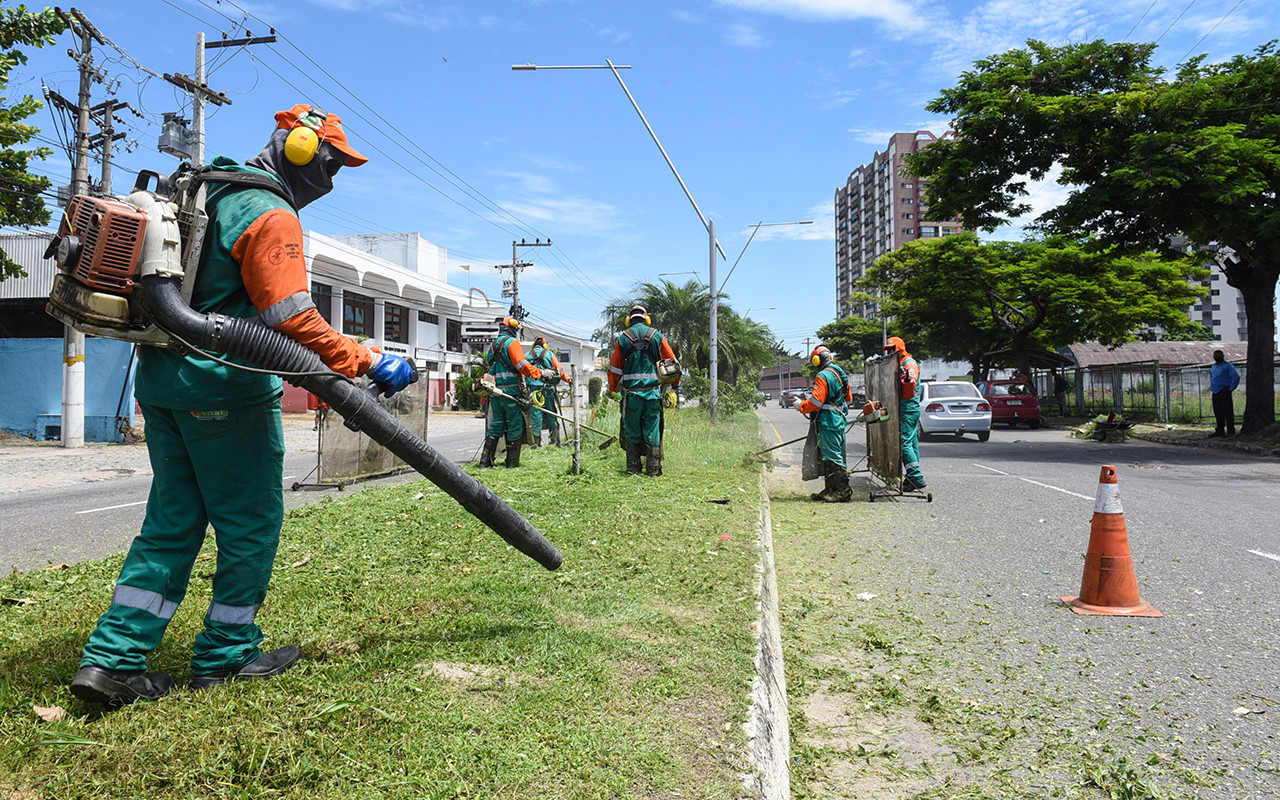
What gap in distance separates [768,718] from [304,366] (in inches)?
82.1

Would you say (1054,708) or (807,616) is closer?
(1054,708)

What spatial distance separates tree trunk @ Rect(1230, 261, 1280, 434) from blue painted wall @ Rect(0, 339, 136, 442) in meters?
26.6

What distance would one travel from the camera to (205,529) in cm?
288

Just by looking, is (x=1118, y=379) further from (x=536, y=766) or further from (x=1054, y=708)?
(x=536, y=766)

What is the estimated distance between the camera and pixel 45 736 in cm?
241

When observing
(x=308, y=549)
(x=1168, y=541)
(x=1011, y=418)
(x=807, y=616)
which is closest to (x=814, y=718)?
(x=807, y=616)

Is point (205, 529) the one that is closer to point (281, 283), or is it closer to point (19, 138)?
point (281, 283)

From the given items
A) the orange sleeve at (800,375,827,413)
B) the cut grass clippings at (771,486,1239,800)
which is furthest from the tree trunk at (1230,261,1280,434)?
the cut grass clippings at (771,486,1239,800)

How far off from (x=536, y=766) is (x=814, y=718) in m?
1.61

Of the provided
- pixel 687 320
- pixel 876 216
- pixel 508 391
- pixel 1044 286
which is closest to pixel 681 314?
pixel 687 320

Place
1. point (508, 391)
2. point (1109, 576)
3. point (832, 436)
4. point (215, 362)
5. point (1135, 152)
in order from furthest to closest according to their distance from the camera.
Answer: point (1135, 152), point (508, 391), point (832, 436), point (1109, 576), point (215, 362)

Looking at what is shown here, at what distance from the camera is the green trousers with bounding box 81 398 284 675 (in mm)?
2768

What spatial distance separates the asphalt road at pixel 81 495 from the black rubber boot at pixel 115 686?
3065mm

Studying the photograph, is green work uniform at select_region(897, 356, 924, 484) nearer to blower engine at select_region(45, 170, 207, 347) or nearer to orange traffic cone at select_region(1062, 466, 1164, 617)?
orange traffic cone at select_region(1062, 466, 1164, 617)
